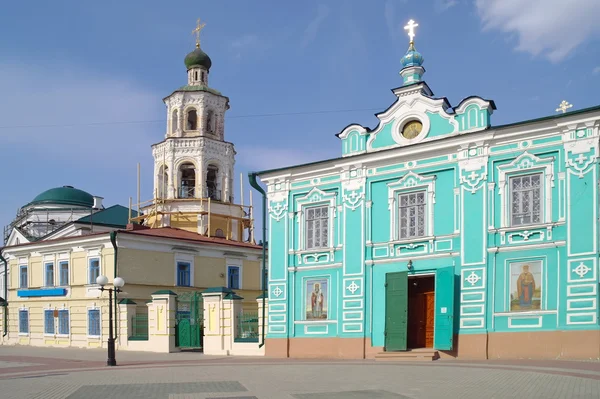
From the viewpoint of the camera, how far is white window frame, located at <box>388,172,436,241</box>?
19.8 meters

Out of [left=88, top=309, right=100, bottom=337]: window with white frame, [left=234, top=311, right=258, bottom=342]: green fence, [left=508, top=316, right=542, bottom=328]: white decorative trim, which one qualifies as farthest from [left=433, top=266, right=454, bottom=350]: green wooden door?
[left=88, top=309, right=100, bottom=337]: window with white frame

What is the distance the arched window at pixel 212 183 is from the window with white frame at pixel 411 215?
2239 cm

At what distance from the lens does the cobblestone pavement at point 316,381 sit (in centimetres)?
1117

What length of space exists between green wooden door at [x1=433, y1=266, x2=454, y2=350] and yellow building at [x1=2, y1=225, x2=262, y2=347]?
582 inches

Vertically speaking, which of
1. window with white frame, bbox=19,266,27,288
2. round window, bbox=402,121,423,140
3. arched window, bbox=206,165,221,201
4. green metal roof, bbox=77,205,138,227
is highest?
round window, bbox=402,121,423,140

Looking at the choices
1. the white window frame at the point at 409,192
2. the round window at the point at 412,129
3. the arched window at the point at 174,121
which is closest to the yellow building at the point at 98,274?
the arched window at the point at 174,121

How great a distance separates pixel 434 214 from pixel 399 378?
7.33 meters

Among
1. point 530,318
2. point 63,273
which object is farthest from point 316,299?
point 63,273

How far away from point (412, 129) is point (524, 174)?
152 inches

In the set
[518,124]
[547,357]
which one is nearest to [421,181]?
[518,124]

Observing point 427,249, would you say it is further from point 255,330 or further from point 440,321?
point 255,330

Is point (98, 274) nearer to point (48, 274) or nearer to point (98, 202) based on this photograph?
→ point (48, 274)

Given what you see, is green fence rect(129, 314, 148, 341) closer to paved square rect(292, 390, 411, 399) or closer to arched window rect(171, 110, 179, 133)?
arched window rect(171, 110, 179, 133)

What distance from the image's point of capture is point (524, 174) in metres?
18.3
